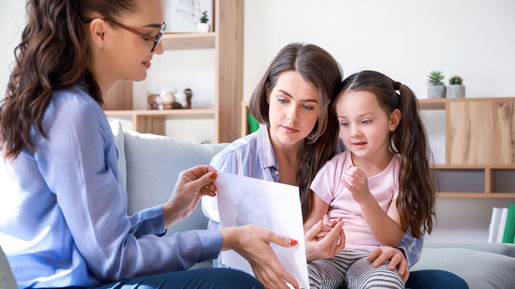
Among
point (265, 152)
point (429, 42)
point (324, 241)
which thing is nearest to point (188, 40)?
point (429, 42)

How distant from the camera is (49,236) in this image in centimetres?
97

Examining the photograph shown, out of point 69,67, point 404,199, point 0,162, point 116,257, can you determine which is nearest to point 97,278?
point 116,257

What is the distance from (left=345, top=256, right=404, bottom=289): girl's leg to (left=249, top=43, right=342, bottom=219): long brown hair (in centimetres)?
26

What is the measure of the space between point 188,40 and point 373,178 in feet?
7.95

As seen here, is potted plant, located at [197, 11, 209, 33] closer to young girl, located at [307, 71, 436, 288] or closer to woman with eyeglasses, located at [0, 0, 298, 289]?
young girl, located at [307, 71, 436, 288]

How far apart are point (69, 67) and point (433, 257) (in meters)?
1.62

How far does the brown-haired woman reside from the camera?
164 cm

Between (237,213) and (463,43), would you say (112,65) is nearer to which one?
(237,213)

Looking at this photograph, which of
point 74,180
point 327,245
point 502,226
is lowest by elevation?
point 502,226

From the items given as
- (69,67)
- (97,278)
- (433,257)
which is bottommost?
(433,257)

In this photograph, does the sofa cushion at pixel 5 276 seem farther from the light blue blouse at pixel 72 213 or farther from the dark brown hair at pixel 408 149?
the dark brown hair at pixel 408 149

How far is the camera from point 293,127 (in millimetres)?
1621

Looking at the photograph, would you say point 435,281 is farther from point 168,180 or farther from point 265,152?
point 168,180

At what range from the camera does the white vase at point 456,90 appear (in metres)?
3.34
